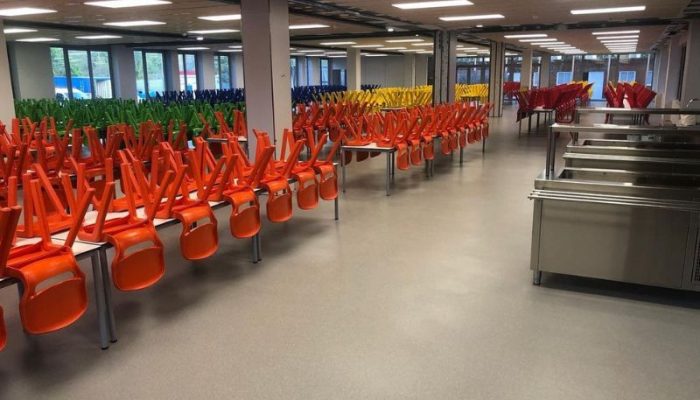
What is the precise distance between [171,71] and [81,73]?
3034mm

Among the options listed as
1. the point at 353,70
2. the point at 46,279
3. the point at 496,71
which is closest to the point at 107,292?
the point at 46,279

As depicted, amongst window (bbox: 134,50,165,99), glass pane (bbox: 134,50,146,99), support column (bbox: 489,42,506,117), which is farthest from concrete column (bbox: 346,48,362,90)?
glass pane (bbox: 134,50,146,99)

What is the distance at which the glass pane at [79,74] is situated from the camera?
17.8 meters

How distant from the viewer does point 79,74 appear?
59.0ft

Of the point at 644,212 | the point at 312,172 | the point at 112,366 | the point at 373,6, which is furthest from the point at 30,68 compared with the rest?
the point at 644,212

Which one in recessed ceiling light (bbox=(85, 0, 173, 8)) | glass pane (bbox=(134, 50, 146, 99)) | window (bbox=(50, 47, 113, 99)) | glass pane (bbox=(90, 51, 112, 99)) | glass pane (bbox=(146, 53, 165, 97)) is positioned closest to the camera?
recessed ceiling light (bbox=(85, 0, 173, 8))

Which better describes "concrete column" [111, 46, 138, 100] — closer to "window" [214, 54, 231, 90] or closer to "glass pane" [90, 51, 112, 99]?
"glass pane" [90, 51, 112, 99]

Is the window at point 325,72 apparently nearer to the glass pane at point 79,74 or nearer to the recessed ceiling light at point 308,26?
the glass pane at point 79,74

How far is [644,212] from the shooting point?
10.0ft

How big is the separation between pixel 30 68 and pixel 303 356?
16.0 m

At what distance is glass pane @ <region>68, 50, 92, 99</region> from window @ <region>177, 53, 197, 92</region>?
3.71 meters

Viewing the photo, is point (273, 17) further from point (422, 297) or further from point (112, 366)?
point (112, 366)

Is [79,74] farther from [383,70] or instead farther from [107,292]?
[107,292]

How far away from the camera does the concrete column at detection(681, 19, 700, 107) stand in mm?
9820
